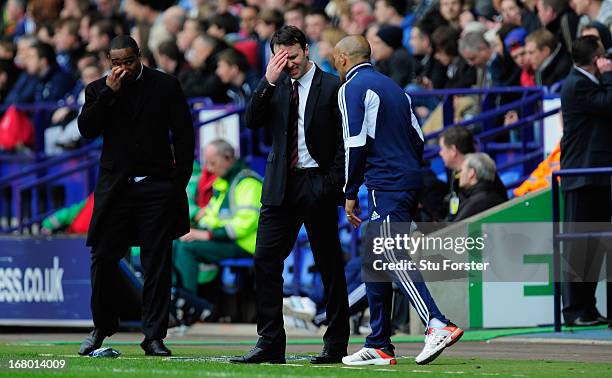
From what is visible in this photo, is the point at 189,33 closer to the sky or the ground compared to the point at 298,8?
closer to the ground

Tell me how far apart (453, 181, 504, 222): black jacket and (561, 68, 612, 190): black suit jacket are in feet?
3.74

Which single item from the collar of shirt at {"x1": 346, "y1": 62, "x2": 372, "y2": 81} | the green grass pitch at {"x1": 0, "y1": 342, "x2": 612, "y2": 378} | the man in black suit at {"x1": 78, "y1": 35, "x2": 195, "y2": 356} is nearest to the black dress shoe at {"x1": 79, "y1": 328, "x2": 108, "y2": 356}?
the man in black suit at {"x1": 78, "y1": 35, "x2": 195, "y2": 356}

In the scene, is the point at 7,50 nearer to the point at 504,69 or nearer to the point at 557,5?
the point at 504,69

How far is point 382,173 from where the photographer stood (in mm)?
10133

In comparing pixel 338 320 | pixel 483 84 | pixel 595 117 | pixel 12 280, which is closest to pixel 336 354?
pixel 338 320

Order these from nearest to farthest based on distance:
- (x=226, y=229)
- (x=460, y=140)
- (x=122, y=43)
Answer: (x=122, y=43) < (x=460, y=140) < (x=226, y=229)

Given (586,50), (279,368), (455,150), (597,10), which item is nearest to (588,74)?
(586,50)

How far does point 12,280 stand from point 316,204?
19.2 ft

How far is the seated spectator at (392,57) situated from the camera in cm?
1742

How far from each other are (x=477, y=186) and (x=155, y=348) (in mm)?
4454

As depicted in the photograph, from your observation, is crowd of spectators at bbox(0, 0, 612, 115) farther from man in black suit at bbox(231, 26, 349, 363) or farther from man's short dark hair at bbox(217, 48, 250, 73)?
man in black suit at bbox(231, 26, 349, 363)

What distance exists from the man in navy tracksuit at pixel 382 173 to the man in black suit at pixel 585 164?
10.2 feet

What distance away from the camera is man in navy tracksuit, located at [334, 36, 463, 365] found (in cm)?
994

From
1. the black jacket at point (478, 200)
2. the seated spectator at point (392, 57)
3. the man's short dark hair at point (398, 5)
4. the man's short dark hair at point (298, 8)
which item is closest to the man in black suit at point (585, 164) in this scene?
the black jacket at point (478, 200)
